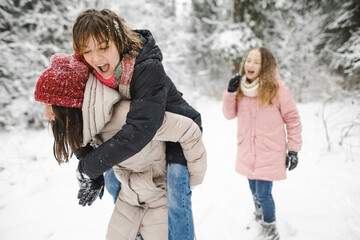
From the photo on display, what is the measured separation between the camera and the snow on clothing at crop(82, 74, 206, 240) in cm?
106

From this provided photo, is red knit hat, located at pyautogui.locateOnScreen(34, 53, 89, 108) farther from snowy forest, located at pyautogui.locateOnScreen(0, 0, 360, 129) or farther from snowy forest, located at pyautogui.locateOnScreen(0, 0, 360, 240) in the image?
snowy forest, located at pyautogui.locateOnScreen(0, 0, 360, 240)

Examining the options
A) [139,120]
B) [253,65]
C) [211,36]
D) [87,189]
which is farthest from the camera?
[211,36]

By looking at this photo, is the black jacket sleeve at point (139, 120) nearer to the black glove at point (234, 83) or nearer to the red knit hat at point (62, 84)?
the red knit hat at point (62, 84)

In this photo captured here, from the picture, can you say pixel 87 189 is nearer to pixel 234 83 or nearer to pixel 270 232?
pixel 234 83

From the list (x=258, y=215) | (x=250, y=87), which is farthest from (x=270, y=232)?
(x=250, y=87)

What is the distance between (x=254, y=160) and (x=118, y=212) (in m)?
1.46

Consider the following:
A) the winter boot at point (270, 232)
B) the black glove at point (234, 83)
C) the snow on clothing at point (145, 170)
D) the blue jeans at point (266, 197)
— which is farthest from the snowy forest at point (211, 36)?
the winter boot at point (270, 232)

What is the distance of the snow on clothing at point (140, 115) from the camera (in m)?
0.94

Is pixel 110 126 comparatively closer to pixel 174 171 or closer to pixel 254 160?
pixel 174 171

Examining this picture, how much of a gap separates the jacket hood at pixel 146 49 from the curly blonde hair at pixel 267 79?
A: 1230mm

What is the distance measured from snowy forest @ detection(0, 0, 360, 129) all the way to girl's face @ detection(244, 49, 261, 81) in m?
1.35

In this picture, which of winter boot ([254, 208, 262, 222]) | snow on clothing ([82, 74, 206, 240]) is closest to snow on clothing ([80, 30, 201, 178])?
snow on clothing ([82, 74, 206, 240])

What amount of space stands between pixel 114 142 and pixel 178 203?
23.0 inches

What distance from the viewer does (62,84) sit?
0.94 metres
